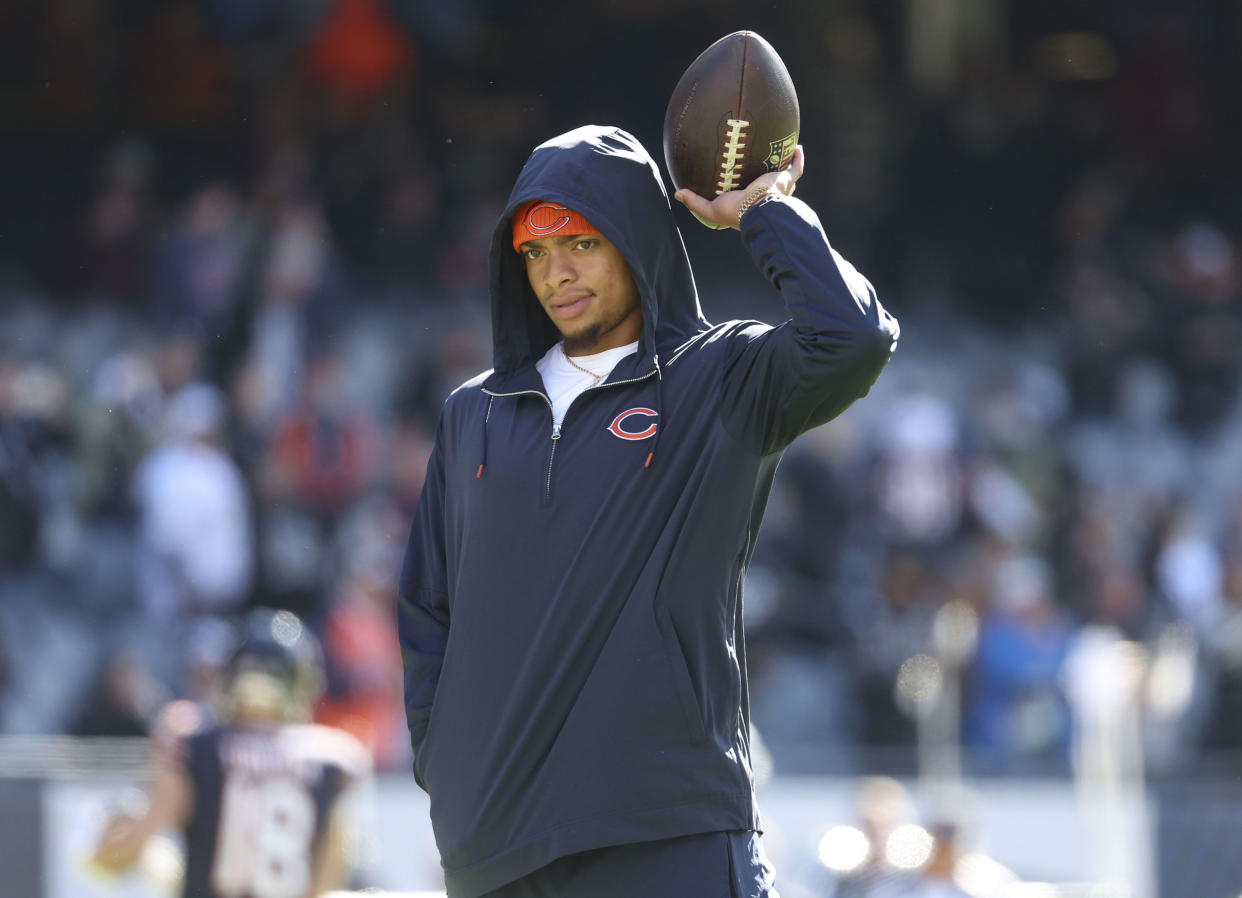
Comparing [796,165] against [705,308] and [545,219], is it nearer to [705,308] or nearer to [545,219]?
[545,219]

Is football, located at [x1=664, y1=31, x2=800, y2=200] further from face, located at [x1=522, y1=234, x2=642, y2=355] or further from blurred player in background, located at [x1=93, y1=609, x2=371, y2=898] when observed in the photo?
blurred player in background, located at [x1=93, y1=609, x2=371, y2=898]

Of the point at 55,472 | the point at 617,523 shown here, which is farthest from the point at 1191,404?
the point at 617,523

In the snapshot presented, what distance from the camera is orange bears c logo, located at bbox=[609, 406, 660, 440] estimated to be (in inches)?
113

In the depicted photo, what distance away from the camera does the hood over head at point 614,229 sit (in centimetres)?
299

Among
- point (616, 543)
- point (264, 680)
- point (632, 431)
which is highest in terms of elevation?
point (632, 431)

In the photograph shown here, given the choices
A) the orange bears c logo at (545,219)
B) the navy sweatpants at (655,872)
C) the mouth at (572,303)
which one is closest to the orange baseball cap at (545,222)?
the orange bears c logo at (545,219)

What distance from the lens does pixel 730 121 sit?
3236mm

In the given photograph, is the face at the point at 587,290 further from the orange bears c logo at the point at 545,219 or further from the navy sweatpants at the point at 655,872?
the navy sweatpants at the point at 655,872

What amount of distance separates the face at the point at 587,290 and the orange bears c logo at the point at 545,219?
18mm

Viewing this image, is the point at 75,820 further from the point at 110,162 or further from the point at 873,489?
the point at 110,162

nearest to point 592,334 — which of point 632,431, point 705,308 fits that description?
point 632,431

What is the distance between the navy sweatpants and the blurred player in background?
130 inches

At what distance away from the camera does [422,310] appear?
1205 centimetres

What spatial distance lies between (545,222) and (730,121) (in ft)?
1.38
